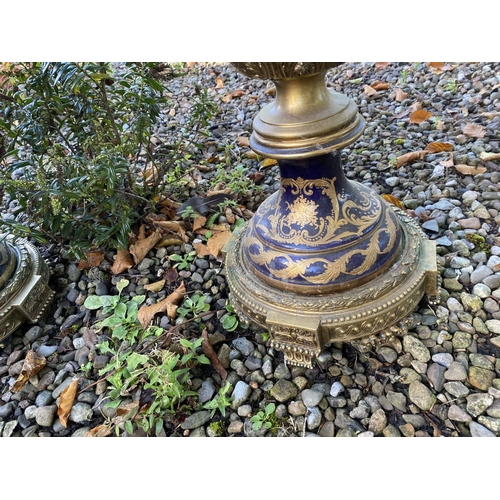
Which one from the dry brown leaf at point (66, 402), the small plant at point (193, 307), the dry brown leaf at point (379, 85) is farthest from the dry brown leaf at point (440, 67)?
the dry brown leaf at point (66, 402)

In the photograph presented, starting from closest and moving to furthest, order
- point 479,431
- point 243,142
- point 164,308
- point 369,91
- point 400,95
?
1. point 479,431
2. point 164,308
3. point 243,142
4. point 400,95
5. point 369,91

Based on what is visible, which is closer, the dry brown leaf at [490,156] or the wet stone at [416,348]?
the wet stone at [416,348]

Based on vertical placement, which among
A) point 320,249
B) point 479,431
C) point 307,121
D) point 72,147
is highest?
point 307,121

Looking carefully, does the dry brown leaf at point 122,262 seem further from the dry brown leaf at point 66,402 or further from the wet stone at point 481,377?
the wet stone at point 481,377

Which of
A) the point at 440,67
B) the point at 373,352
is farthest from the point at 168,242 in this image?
the point at 440,67

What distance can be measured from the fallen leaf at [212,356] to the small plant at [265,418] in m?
0.18

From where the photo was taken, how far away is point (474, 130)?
2.17 metres

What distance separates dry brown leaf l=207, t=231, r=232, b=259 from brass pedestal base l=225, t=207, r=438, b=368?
16.3 inches

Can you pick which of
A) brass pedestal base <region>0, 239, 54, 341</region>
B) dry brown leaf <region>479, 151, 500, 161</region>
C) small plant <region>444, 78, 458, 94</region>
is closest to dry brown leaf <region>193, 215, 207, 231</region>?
brass pedestal base <region>0, 239, 54, 341</region>

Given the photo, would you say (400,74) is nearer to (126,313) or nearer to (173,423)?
(126,313)

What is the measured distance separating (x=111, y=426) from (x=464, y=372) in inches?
42.1

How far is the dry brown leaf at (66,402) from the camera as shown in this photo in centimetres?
134

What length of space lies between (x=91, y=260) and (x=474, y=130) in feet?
6.46

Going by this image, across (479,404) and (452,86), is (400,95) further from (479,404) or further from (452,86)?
(479,404)
